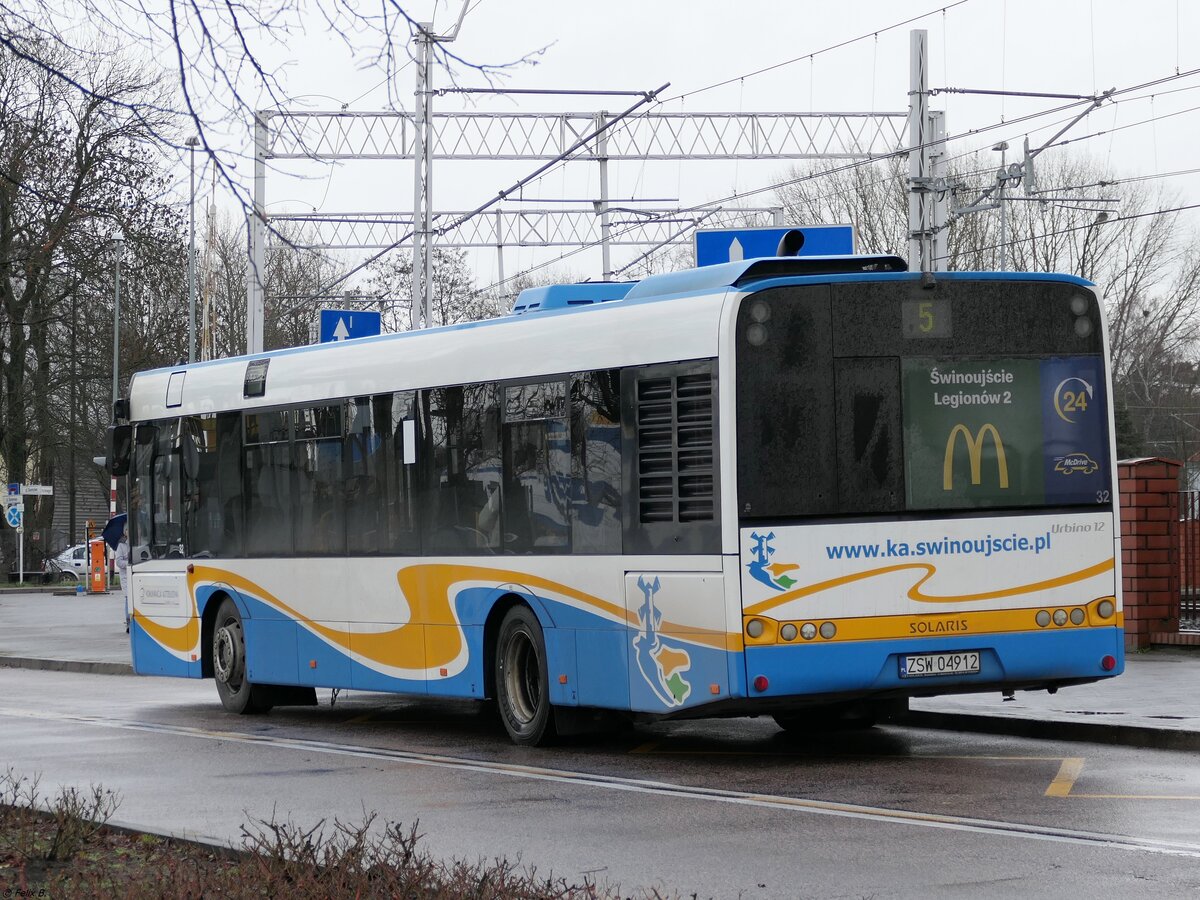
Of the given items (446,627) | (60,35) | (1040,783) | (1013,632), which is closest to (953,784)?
(1040,783)

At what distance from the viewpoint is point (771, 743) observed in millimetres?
13648

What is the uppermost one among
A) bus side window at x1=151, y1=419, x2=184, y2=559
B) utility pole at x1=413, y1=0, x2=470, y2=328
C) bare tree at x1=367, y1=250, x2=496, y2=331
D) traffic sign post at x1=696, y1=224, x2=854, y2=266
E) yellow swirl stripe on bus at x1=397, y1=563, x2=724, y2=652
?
bare tree at x1=367, y1=250, x2=496, y2=331

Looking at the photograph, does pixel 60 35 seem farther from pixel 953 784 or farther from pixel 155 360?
pixel 155 360

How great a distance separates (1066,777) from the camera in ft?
36.0

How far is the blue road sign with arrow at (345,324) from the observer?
82.2 ft

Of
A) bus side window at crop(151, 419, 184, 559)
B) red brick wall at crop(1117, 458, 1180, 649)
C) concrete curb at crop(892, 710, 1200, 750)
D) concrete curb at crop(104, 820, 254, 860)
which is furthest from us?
red brick wall at crop(1117, 458, 1180, 649)

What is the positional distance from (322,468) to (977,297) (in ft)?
19.4

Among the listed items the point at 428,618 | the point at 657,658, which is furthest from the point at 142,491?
the point at 657,658

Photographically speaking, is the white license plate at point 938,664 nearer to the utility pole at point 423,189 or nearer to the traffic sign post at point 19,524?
the utility pole at point 423,189

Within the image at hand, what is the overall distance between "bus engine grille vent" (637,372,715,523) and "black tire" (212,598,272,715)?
6008mm

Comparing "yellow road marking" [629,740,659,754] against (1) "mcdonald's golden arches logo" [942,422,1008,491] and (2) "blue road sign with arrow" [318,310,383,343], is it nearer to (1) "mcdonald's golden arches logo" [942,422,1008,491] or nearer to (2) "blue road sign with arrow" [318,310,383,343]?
(1) "mcdonald's golden arches logo" [942,422,1008,491]

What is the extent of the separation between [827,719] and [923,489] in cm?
266

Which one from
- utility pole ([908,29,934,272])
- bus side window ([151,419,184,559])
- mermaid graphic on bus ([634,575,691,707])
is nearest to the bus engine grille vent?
mermaid graphic on bus ([634,575,691,707])

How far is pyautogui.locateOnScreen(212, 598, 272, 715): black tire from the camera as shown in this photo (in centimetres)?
1730
